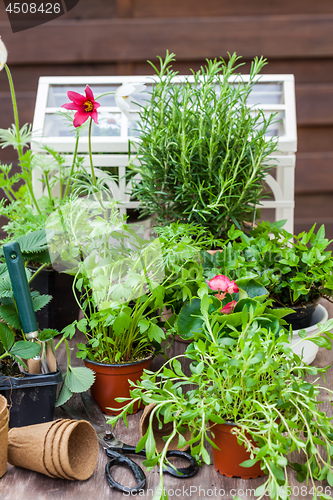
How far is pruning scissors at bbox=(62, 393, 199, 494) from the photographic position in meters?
0.57

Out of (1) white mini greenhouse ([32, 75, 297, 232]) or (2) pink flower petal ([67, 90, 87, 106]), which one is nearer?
(2) pink flower petal ([67, 90, 87, 106])

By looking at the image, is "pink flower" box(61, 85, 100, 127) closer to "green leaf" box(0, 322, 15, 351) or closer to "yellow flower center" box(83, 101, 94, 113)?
"yellow flower center" box(83, 101, 94, 113)

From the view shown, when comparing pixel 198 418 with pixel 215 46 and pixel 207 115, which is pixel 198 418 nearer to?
pixel 207 115

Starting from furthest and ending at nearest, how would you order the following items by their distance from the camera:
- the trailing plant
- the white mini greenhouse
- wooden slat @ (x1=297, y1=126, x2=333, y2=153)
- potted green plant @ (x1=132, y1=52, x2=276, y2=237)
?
1. wooden slat @ (x1=297, y1=126, x2=333, y2=153)
2. the white mini greenhouse
3. potted green plant @ (x1=132, y1=52, x2=276, y2=237)
4. the trailing plant

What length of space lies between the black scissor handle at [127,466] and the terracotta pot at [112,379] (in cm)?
11

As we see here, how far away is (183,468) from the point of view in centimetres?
59

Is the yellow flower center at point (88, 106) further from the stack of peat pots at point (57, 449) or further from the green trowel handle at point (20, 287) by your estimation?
the stack of peat pots at point (57, 449)

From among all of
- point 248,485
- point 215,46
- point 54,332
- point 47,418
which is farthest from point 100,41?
point 248,485

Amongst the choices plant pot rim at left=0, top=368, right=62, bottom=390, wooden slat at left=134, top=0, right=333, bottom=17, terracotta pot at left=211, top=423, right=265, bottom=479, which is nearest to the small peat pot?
plant pot rim at left=0, top=368, right=62, bottom=390

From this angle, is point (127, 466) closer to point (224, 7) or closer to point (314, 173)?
point (314, 173)

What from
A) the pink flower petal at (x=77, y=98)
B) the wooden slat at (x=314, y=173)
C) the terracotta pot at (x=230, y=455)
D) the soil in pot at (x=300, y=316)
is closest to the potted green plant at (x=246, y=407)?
the terracotta pot at (x=230, y=455)

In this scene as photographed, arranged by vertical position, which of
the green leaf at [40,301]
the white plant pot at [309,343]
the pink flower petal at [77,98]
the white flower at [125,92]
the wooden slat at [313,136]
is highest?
the white flower at [125,92]

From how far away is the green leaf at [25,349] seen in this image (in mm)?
642

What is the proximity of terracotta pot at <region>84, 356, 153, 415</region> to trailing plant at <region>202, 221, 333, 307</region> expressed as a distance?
0.19 meters
